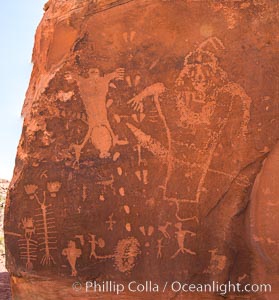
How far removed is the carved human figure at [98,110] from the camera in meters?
3.37

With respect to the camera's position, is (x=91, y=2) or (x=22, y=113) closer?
(x=91, y=2)

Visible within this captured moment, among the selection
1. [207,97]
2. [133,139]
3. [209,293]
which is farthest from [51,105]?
[209,293]

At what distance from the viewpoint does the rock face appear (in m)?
3.22

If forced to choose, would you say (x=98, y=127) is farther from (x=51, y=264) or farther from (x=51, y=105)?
(x=51, y=264)

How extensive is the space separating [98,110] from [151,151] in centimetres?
50

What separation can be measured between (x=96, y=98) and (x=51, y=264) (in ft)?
4.10

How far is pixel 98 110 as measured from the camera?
11.1ft

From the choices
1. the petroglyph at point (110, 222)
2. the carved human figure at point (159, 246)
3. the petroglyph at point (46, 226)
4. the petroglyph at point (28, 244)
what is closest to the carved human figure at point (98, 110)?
the petroglyph at point (46, 226)

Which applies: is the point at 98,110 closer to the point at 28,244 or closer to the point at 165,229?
the point at 165,229

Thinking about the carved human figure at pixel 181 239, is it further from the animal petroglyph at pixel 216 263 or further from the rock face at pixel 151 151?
the animal petroglyph at pixel 216 263

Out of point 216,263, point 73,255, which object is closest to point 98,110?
point 73,255

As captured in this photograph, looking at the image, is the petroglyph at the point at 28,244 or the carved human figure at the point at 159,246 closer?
the carved human figure at the point at 159,246

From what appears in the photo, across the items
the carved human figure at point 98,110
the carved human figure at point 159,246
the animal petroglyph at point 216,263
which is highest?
the carved human figure at point 98,110

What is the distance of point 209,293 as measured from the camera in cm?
318
